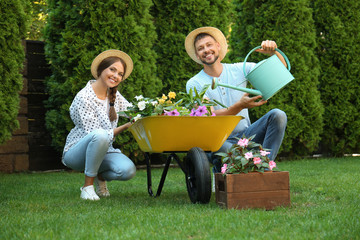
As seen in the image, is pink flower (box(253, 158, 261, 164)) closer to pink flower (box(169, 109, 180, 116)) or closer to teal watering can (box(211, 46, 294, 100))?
teal watering can (box(211, 46, 294, 100))

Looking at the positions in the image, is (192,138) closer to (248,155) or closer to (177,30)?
(248,155)

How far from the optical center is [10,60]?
4.93m

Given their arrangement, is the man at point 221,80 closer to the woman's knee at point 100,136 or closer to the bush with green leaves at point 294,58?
the woman's knee at point 100,136

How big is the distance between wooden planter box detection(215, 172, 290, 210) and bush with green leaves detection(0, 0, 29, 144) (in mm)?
3005

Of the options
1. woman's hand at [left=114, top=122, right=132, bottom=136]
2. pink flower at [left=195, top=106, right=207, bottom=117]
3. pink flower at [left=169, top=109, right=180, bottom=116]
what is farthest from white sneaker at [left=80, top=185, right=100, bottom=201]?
pink flower at [left=195, top=106, right=207, bottom=117]

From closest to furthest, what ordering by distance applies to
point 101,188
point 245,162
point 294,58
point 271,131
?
1. point 245,162
2. point 271,131
3. point 101,188
4. point 294,58

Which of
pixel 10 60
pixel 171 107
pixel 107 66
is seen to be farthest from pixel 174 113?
pixel 10 60

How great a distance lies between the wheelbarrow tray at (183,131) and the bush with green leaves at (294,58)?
343 cm

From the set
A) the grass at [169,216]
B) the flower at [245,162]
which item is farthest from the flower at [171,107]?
the grass at [169,216]

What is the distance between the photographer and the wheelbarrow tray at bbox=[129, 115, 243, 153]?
9.43ft

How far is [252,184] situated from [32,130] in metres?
3.69

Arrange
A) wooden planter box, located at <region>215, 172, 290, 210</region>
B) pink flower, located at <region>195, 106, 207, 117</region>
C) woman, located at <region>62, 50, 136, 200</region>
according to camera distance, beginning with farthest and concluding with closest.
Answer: woman, located at <region>62, 50, 136, 200</region> → pink flower, located at <region>195, 106, 207, 117</region> → wooden planter box, located at <region>215, 172, 290, 210</region>

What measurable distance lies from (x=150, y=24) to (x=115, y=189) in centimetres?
249

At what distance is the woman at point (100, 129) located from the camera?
328 cm
